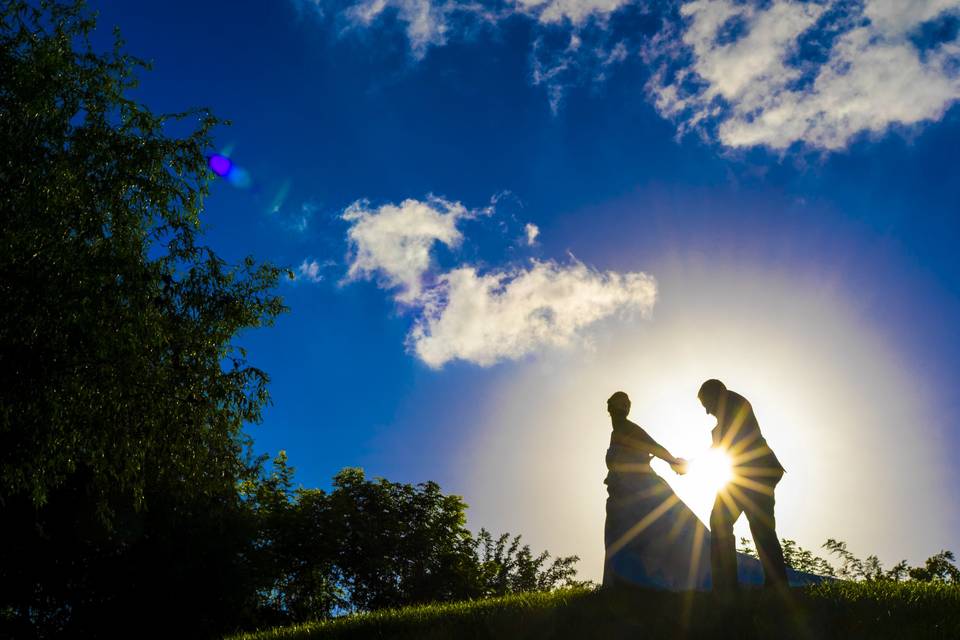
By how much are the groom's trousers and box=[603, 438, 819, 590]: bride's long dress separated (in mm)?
504

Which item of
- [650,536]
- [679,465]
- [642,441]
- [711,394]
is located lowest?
[650,536]

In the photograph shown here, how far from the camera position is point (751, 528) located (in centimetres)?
857

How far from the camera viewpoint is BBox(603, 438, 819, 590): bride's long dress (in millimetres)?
8891

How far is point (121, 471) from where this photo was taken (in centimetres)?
1275

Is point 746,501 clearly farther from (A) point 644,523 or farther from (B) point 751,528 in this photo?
(A) point 644,523

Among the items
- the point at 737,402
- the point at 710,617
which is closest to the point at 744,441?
the point at 737,402

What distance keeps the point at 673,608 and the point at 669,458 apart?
85.3 inches

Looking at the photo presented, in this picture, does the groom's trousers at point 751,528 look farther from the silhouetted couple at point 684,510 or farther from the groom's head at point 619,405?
the groom's head at point 619,405

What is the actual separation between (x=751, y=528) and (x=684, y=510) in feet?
3.41

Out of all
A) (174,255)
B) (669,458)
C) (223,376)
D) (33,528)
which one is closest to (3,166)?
(174,255)

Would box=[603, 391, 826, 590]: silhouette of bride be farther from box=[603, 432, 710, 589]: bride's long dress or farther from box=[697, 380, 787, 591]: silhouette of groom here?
box=[697, 380, 787, 591]: silhouette of groom

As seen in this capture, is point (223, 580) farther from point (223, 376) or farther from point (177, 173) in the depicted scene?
point (177, 173)

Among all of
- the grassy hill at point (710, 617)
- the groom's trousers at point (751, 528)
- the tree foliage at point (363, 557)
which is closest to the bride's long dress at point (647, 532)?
the grassy hill at point (710, 617)

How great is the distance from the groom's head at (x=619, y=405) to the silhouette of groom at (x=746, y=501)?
1434 millimetres
